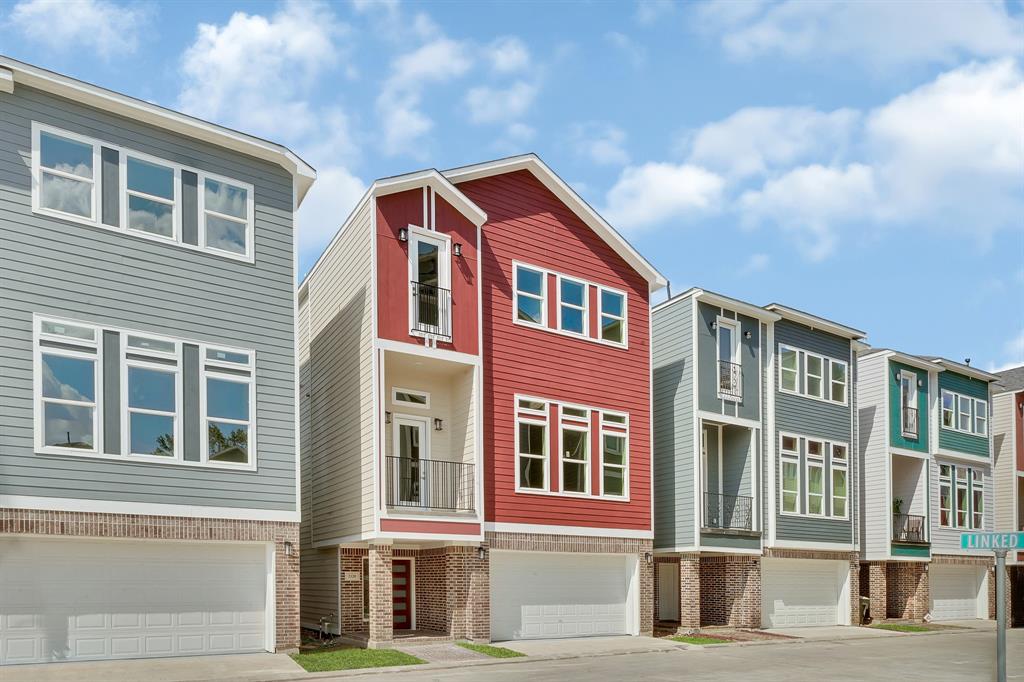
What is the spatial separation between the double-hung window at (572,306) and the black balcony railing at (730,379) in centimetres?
557

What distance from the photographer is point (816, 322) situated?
33.5m

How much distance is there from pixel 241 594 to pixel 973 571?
3254cm

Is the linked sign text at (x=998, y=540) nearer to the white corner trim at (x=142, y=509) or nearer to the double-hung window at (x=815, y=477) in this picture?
the white corner trim at (x=142, y=509)

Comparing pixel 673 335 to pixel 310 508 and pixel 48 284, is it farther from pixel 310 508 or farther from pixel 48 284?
pixel 48 284

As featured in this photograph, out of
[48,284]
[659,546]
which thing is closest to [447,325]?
[48,284]

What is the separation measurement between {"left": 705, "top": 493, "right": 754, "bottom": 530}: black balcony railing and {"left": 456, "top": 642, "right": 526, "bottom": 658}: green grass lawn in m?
9.42

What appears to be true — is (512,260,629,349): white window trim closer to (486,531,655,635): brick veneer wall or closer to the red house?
the red house

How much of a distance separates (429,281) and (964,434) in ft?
86.3

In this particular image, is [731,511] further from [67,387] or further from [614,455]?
[67,387]

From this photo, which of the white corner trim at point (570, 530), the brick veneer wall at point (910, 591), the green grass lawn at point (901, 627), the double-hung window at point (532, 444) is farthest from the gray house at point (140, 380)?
the brick veneer wall at point (910, 591)

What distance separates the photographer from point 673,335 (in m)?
30.6

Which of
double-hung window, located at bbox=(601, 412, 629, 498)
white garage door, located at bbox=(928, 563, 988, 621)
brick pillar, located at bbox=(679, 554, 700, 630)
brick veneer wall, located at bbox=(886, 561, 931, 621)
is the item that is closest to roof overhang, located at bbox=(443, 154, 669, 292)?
double-hung window, located at bbox=(601, 412, 629, 498)

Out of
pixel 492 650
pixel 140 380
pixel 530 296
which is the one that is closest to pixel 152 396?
pixel 140 380

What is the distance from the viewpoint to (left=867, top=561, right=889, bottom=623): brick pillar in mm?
35500
